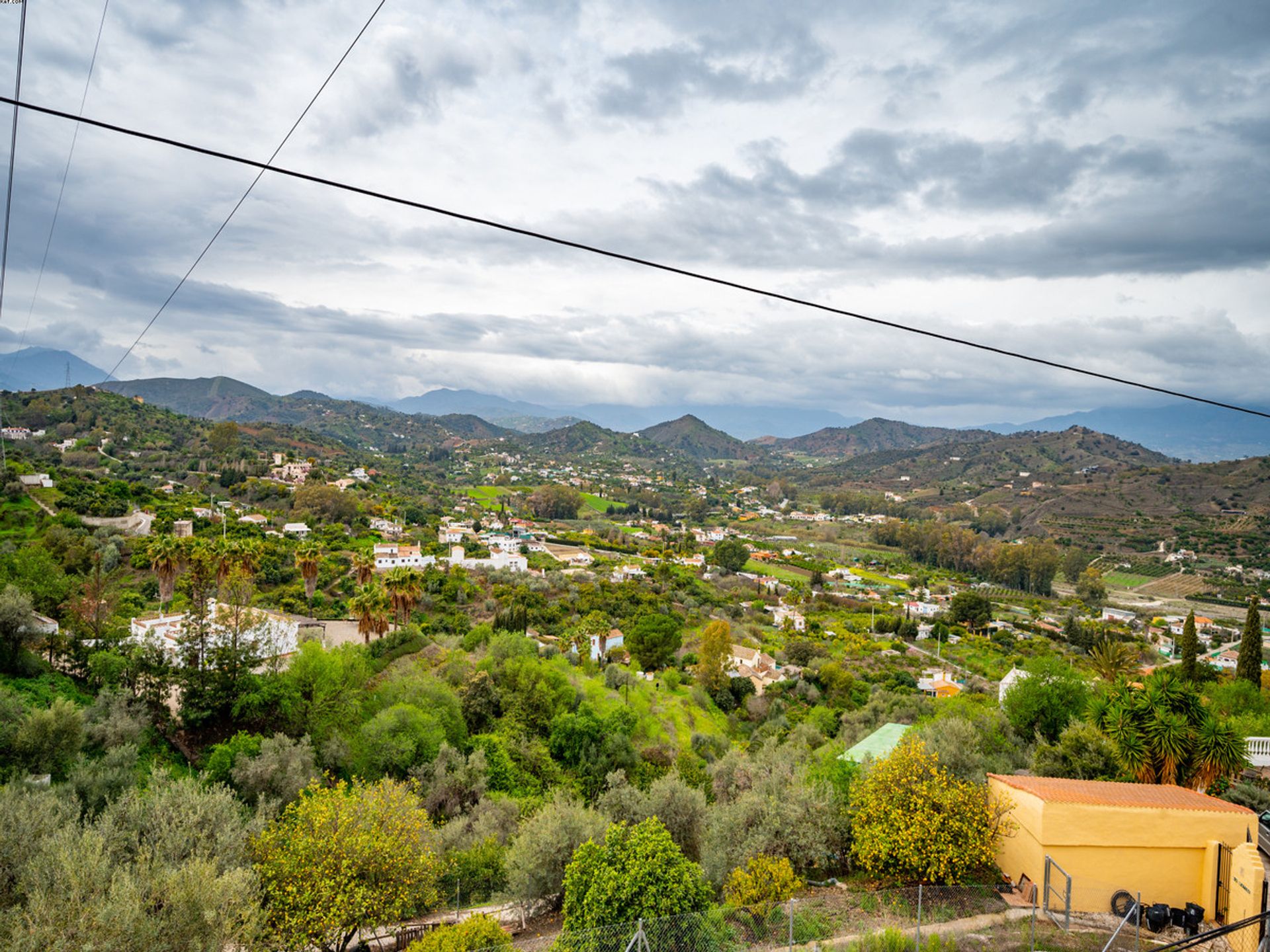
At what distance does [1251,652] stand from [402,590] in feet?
105

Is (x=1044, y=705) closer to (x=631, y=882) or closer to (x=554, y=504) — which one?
(x=631, y=882)

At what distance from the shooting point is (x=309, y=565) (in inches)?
1241

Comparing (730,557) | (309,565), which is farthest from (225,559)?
(730,557)

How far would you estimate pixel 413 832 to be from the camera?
10.1 metres

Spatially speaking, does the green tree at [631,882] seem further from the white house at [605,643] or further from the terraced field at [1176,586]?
the terraced field at [1176,586]

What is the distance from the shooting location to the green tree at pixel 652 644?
36.7 m

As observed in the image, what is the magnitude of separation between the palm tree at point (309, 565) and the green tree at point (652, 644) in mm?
17079

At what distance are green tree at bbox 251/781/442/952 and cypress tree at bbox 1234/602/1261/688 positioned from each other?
27973mm

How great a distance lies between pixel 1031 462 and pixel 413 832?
579ft

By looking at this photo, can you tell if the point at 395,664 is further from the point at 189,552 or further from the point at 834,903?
the point at 834,903

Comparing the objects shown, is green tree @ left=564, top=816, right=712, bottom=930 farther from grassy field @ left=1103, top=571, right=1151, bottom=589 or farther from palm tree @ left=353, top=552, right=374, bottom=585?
grassy field @ left=1103, top=571, right=1151, bottom=589

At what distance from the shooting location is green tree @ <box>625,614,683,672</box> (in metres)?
36.7

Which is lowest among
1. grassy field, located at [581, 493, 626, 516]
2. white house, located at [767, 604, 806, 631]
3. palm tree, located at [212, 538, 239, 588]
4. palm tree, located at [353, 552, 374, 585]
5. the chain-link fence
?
white house, located at [767, 604, 806, 631]

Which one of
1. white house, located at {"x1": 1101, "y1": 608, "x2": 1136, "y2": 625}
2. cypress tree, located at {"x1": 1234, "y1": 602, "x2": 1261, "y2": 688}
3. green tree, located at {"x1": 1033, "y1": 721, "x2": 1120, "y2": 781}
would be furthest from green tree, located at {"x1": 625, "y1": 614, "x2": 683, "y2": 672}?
white house, located at {"x1": 1101, "y1": 608, "x2": 1136, "y2": 625}
